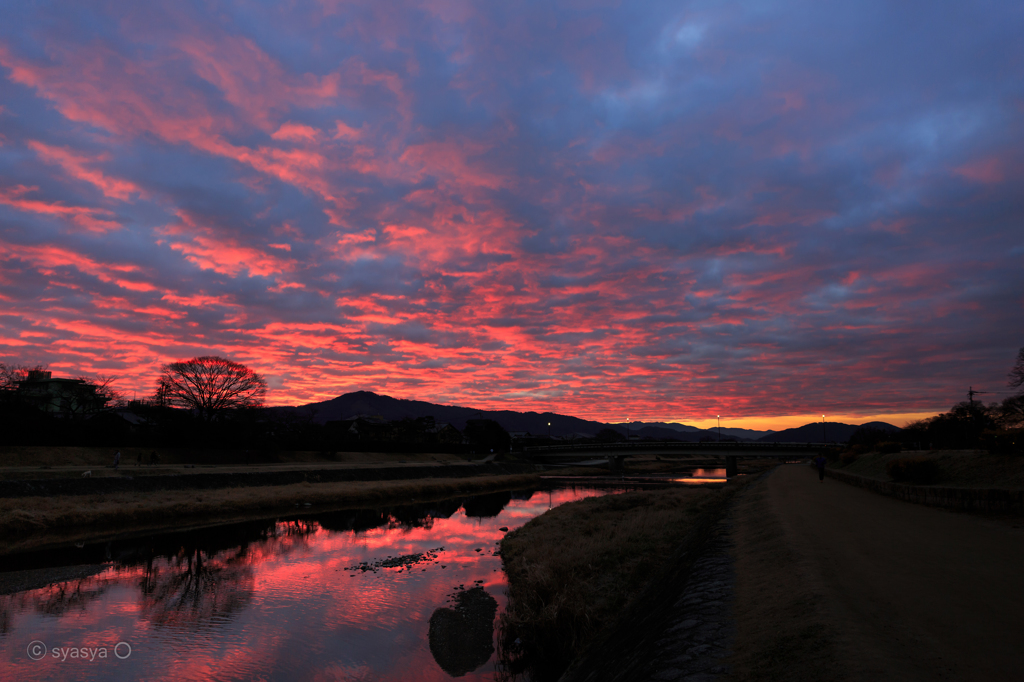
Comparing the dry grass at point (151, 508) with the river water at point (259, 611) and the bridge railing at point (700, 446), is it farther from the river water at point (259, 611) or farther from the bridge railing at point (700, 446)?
the bridge railing at point (700, 446)

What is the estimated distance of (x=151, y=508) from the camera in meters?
33.8

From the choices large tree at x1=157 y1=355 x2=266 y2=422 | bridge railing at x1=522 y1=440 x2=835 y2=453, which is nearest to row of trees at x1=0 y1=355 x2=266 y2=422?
large tree at x1=157 y1=355 x2=266 y2=422

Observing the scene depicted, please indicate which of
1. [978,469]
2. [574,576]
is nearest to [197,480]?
[574,576]

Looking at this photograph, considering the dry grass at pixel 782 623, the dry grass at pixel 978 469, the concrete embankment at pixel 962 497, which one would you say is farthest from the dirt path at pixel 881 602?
the dry grass at pixel 978 469

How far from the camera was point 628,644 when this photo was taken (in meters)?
9.83

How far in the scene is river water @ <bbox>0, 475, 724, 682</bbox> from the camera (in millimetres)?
13180

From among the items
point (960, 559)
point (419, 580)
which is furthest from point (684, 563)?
point (419, 580)

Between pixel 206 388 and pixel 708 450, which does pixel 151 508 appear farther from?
pixel 708 450

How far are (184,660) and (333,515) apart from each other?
89.4 ft

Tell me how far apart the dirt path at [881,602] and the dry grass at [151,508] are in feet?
109

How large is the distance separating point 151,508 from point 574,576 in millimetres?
31328

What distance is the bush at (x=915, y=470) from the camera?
2422 centimetres
